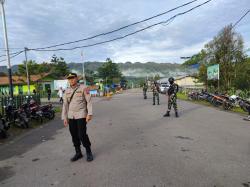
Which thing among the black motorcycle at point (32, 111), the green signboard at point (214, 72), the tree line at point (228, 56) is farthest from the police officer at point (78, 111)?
the tree line at point (228, 56)

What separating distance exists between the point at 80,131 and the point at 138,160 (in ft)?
4.49

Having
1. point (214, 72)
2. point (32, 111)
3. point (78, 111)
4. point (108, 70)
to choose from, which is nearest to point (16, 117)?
point (32, 111)

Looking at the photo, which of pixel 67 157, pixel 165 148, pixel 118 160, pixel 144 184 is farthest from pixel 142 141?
pixel 144 184

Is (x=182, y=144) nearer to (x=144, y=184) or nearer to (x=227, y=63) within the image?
(x=144, y=184)

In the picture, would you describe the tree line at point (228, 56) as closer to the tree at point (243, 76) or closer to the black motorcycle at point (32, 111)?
the tree at point (243, 76)

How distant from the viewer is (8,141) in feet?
24.0

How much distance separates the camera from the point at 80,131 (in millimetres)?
4891

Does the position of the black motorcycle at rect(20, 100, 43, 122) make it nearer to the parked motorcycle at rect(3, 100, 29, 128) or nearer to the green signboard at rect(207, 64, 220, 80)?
the parked motorcycle at rect(3, 100, 29, 128)

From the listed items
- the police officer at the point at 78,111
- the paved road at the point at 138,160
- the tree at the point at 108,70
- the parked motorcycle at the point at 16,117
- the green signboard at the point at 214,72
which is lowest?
the paved road at the point at 138,160

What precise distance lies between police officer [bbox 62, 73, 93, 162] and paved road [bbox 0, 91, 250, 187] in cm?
43

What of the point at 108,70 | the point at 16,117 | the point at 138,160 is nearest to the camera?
the point at 138,160

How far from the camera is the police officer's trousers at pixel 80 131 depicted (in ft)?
16.1

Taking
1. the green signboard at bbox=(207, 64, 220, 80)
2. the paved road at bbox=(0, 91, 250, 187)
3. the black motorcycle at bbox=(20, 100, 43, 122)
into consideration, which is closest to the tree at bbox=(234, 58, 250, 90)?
the green signboard at bbox=(207, 64, 220, 80)

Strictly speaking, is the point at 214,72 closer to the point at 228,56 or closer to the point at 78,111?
the point at 228,56
